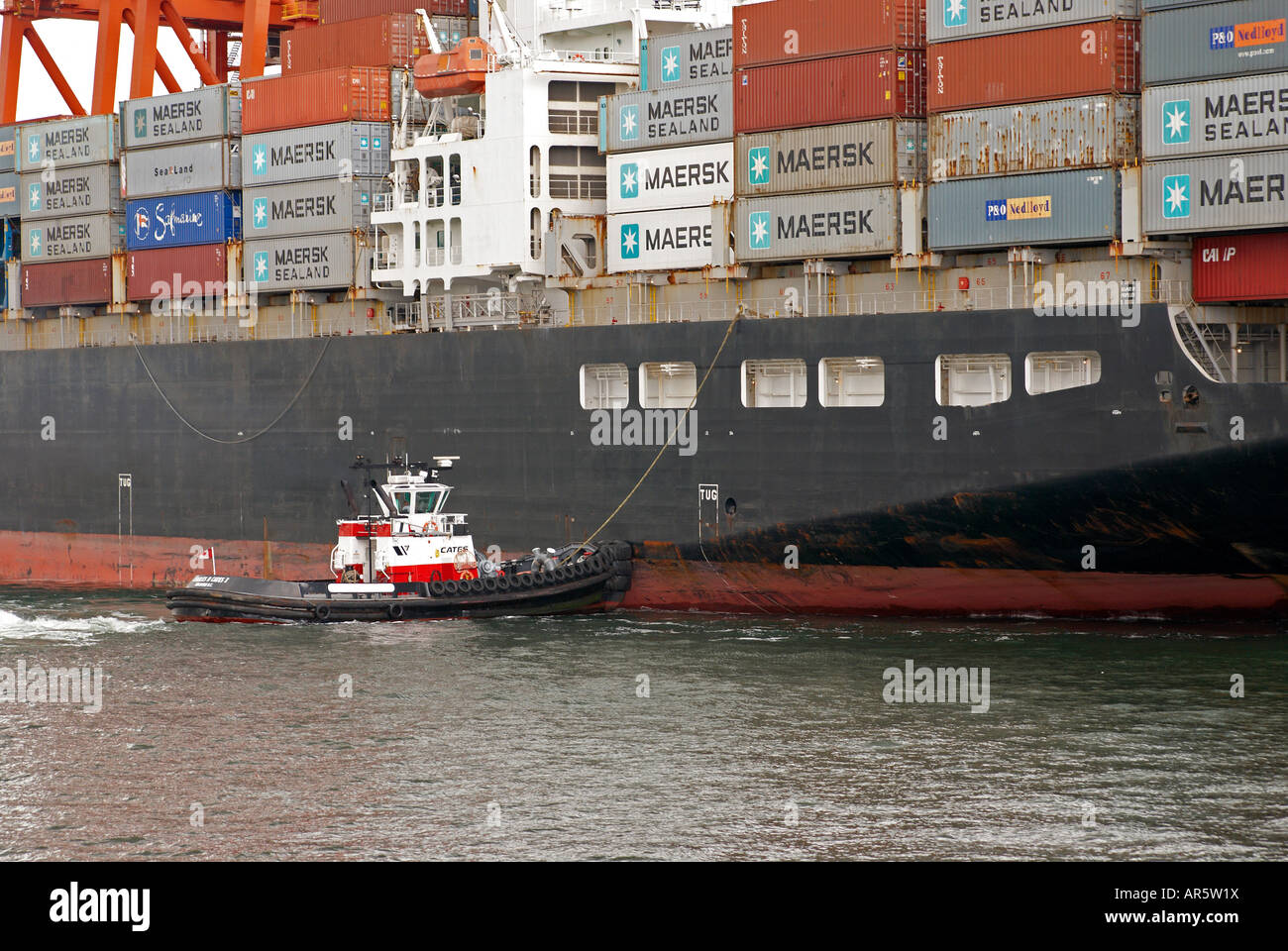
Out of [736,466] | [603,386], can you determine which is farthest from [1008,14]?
[603,386]

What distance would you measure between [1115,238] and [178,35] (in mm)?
31900

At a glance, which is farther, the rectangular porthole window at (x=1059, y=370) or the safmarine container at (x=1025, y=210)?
the rectangular porthole window at (x=1059, y=370)

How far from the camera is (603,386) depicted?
3616 cm

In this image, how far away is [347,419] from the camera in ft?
130

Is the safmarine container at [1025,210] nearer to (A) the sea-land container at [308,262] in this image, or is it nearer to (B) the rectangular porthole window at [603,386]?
(B) the rectangular porthole window at [603,386]

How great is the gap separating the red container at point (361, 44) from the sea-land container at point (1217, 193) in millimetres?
20621

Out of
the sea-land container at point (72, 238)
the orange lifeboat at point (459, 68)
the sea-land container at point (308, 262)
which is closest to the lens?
the orange lifeboat at point (459, 68)

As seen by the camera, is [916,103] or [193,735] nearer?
[193,735]

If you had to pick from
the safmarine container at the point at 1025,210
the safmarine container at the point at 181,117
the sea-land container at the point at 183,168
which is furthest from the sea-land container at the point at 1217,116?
the safmarine container at the point at 181,117

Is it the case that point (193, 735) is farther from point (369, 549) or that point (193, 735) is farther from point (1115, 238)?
point (1115, 238)

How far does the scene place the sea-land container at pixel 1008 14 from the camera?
29094mm

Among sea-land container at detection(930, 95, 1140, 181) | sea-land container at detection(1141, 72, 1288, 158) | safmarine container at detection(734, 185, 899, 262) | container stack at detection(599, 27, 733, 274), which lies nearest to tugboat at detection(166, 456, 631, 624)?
container stack at detection(599, 27, 733, 274)
